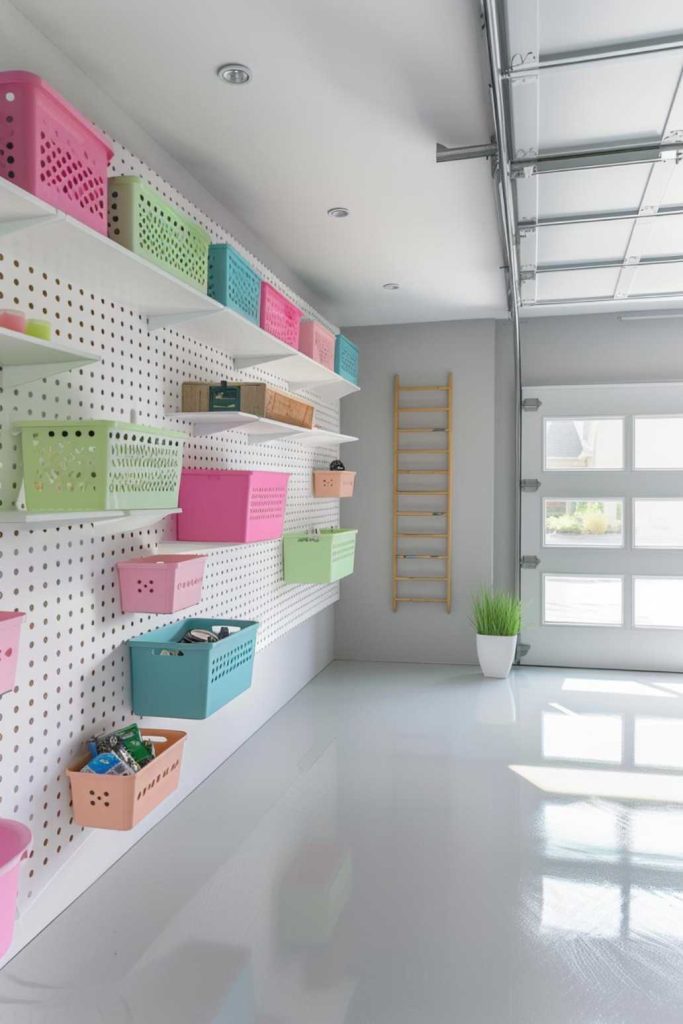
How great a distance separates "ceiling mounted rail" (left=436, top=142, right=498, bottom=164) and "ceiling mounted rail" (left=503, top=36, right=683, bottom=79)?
0.47 m

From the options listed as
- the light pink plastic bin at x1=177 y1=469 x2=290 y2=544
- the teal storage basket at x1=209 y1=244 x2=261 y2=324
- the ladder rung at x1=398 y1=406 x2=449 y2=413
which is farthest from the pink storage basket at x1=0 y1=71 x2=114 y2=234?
the ladder rung at x1=398 y1=406 x2=449 y2=413

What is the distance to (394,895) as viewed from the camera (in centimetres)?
246

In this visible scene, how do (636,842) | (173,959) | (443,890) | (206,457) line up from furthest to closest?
(206,457) → (636,842) → (443,890) → (173,959)

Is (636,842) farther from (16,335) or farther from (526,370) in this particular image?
(526,370)

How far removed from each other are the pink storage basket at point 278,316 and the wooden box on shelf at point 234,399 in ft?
1.14

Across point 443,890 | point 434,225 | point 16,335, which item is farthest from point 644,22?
point 443,890

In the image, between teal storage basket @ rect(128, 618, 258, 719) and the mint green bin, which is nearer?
teal storage basket @ rect(128, 618, 258, 719)

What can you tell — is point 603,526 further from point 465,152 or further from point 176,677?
point 176,677

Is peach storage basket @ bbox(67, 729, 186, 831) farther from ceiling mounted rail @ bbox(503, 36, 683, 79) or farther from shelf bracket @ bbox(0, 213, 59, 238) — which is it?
ceiling mounted rail @ bbox(503, 36, 683, 79)

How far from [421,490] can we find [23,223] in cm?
434

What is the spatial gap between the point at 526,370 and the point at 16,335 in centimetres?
473

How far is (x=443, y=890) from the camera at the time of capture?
2.51 metres

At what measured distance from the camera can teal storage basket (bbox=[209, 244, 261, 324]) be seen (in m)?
2.96

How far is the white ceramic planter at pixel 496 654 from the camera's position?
5.33 metres
